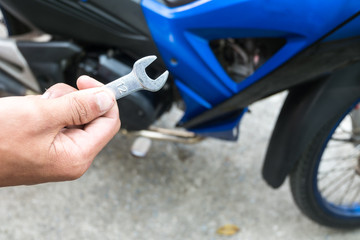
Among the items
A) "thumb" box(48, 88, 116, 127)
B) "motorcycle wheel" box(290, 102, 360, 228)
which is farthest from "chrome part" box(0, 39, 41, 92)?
"motorcycle wheel" box(290, 102, 360, 228)

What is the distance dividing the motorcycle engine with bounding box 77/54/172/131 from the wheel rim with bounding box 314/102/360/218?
0.54 m

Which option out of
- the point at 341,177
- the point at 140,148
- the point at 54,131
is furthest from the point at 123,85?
the point at 341,177

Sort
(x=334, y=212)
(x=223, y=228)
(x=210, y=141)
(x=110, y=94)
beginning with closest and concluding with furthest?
(x=110, y=94)
(x=334, y=212)
(x=223, y=228)
(x=210, y=141)

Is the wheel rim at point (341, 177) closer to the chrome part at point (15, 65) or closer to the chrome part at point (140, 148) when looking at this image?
the chrome part at point (140, 148)

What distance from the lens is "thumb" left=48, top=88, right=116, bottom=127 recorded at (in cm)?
68

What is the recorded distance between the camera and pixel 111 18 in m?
1.09

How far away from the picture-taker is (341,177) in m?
1.57

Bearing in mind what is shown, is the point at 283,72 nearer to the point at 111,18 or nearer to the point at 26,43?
the point at 111,18

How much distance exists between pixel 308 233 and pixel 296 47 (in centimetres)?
82

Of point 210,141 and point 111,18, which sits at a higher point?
point 111,18

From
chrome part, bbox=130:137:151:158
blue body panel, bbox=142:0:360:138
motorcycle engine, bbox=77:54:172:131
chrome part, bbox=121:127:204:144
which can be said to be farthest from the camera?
chrome part, bbox=130:137:151:158

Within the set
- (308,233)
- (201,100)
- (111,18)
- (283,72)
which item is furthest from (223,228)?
(111,18)

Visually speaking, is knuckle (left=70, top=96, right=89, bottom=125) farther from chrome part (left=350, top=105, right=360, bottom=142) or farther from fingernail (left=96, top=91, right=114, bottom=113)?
chrome part (left=350, top=105, right=360, bottom=142)

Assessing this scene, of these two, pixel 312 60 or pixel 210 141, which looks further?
pixel 210 141
